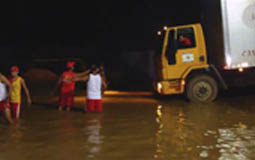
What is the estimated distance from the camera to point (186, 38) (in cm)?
1225

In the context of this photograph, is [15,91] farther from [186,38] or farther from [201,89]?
[201,89]

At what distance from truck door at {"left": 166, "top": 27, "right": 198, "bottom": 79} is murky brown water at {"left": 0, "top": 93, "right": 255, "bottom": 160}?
1.41 metres

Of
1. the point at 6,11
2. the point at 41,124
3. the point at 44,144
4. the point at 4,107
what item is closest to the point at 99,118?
the point at 41,124

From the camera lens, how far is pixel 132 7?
131ft

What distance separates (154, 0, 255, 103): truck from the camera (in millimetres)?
11552

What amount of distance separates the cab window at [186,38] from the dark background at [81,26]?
21770mm

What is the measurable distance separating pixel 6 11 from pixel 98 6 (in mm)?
9258

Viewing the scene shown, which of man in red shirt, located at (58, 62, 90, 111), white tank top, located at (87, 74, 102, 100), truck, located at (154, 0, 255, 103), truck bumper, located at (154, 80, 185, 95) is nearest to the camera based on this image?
white tank top, located at (87, 74, 102, 100)

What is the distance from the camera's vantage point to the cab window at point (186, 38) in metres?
12.2

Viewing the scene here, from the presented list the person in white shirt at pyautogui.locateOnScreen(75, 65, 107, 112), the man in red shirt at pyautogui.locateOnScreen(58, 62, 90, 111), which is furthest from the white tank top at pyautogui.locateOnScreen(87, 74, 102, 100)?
the man in red shirt at pyautogui.locateOnScreen(58, 62, 90, 111)

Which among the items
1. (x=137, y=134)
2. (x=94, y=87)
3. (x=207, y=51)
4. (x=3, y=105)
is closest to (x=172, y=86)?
(x=207, y=51)

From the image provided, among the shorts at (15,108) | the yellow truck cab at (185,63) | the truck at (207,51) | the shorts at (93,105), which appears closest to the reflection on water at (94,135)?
the shorts at (93,105)

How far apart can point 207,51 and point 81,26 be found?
1201 inches

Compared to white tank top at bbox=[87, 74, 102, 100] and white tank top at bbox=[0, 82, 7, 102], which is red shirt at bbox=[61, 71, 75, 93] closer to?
white tank top at bbox=[87, 74, 102, 100]
